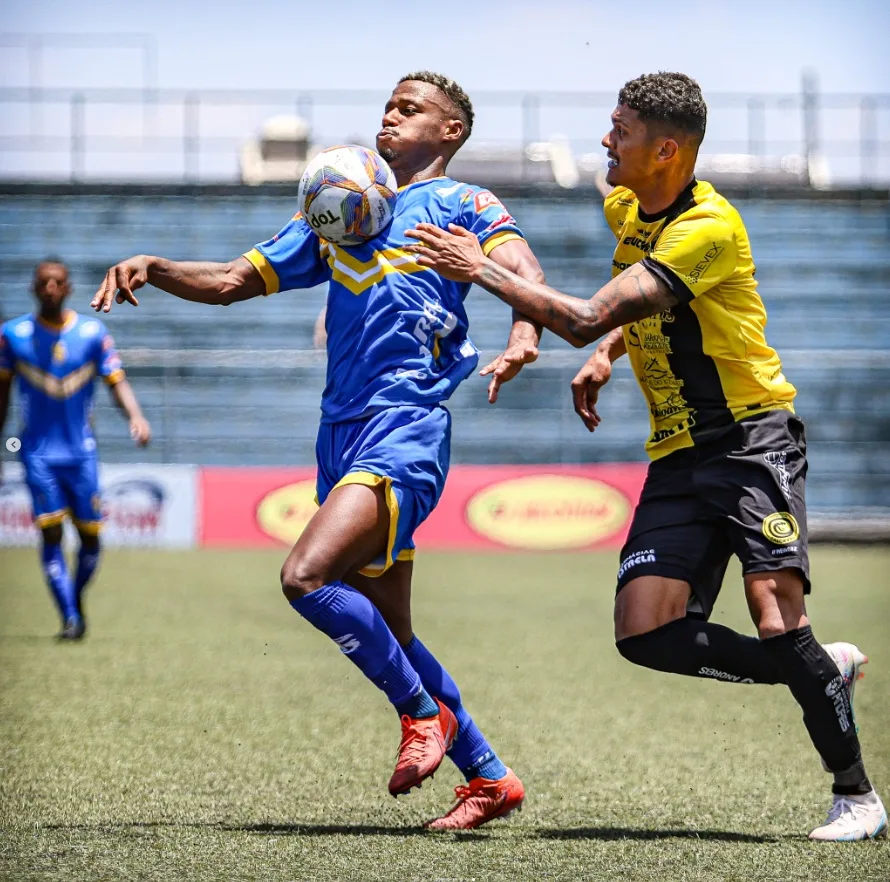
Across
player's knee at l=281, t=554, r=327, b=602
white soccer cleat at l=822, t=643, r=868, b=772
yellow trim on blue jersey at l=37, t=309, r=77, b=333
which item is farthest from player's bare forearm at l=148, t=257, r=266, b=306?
yellow trim on blue jersey at l=37, t=309, r=77, b=333

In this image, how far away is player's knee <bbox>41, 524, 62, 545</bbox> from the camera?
10062mm

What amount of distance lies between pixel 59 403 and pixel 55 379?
17cm

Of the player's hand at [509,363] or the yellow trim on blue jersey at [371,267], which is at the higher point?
the yellow trim on blue jersey at [371,267]

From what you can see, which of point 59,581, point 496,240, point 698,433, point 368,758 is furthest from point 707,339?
point 59,581

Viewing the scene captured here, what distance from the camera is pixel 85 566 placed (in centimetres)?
1012

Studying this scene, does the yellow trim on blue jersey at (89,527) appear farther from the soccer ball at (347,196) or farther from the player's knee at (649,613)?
the player's knee at (649,613)

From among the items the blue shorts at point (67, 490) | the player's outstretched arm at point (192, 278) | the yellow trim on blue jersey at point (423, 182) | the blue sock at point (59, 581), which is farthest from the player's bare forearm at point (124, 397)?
the yellow trim on blue jersey at point (423, 182)

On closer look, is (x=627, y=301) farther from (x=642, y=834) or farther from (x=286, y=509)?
(x=286, y=509)

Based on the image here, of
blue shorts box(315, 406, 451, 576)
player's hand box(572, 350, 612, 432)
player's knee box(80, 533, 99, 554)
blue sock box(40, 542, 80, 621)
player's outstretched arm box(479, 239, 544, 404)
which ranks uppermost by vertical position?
player's outstretched arm box(479, 239, 544, 404)

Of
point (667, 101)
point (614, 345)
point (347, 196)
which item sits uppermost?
point (667, 101)

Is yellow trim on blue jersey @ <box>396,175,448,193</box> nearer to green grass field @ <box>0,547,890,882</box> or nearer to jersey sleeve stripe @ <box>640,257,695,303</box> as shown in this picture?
jersey sleeve stripe @ <box>640,257,695,303</box>

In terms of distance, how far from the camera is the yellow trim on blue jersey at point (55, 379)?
34.1ft

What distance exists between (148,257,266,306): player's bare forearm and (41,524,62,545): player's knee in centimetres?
528

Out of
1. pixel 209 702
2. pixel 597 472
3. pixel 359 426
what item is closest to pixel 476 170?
pixel 597 472
